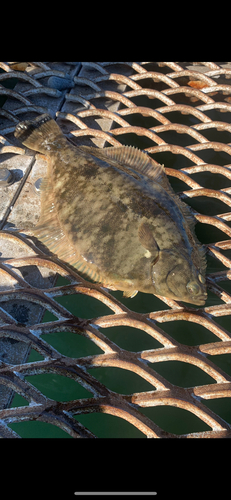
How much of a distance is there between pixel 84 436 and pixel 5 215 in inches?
100.0

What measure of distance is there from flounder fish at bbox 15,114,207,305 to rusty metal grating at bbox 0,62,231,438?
33 cm

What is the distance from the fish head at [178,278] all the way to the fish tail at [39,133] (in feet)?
6.28

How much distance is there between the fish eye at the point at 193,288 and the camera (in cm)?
276

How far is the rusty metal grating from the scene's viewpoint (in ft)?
8.94

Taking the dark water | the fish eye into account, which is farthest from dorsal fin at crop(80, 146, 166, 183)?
the dark water

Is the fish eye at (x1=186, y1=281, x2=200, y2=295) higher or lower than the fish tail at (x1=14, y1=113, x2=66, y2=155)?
lower

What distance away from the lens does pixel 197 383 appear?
4156mm

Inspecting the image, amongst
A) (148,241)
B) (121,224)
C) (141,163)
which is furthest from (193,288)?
(141,163)

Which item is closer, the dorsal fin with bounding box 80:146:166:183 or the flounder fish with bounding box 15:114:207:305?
the flounder fish with bounding box 15:114:207:305

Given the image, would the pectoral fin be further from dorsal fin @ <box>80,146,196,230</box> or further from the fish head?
dorsal fin @ <box>80,146,196,230</box>

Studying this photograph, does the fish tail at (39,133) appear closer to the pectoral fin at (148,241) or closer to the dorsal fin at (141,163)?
the dorsal fin at (141,163)

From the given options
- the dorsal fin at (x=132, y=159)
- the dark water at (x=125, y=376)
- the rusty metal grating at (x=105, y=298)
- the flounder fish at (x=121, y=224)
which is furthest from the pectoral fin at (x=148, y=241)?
the dark water at (x=125, y=376)

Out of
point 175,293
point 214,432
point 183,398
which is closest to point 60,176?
point 175,293

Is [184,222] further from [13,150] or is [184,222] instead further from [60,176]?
[13,150]
